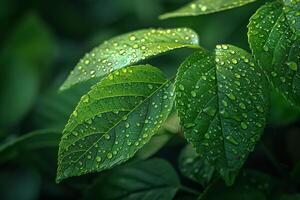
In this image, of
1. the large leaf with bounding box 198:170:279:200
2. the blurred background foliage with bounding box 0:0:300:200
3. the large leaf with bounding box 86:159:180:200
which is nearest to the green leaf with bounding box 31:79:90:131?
the blurred background foliage with bounding box 0:0:300:200

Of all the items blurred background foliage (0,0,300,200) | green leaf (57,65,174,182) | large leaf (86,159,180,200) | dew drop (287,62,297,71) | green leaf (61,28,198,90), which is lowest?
blurred background foliage (0,0,300,200)

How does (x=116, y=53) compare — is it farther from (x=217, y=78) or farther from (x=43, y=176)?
(x=43, y=176)

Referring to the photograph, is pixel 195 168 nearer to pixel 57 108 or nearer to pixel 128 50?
pixel 128 50

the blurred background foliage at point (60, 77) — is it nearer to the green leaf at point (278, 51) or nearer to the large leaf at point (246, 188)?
the large leaf at point (246, 188)

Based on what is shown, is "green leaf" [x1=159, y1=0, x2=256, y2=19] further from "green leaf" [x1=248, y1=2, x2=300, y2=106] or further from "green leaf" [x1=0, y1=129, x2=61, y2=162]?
"green leaf" [x1=0, y1=129, x2=61, y2=162]

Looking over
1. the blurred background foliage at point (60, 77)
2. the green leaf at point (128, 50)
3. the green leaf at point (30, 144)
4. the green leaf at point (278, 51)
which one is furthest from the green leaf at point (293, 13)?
the green leaf at point (30, 144)

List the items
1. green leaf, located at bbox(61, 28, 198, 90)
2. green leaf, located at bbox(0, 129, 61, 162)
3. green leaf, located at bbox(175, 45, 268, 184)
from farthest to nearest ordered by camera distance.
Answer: green leaf, located at bbox(0, 129, 61, 162), green leaf, located at bbox(61, 28, 198, 90), green leaf, located at bbox(175, 45, 268, 184)

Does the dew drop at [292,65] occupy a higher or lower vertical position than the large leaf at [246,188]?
higher
